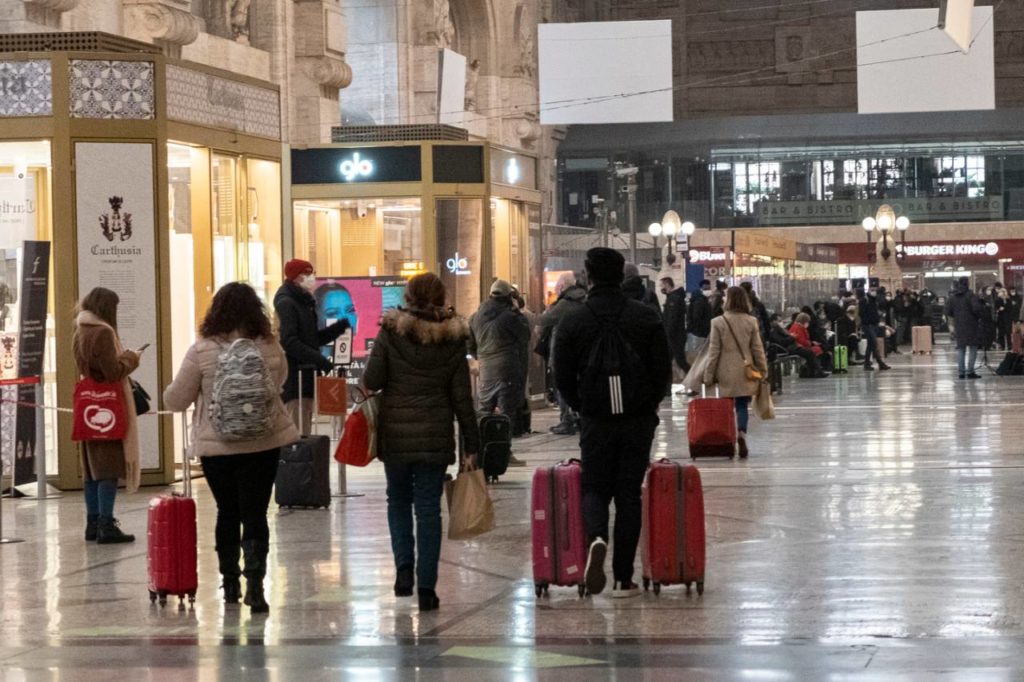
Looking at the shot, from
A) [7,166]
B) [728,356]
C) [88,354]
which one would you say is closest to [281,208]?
[7,166]

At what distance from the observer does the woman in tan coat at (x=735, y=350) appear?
16891 millimetres

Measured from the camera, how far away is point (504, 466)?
48.9 ft

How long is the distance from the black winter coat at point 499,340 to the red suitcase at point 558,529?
24.9ft

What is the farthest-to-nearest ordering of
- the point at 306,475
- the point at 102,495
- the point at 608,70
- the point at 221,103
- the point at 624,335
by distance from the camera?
the point at 608,70, the point at 221,103, the point at 306,475, the point at 102,495, the point at 624,335

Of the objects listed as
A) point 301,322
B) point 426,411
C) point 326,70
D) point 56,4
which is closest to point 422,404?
point 426,411

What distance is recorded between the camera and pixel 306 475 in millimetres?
13016

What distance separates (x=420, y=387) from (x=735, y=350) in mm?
8594

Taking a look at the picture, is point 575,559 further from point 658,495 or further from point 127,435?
point 127,435

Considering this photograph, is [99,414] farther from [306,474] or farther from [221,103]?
[221,103]

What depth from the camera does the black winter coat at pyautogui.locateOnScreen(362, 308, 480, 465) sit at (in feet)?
28.7

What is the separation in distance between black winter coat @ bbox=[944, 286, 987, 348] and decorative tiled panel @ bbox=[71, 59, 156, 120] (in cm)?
1807

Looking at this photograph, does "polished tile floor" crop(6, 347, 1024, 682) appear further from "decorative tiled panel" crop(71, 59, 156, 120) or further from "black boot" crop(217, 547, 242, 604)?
"decorative tiled panel" crop(71, 59, 156, 120)

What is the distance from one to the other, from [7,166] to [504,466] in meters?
4.59

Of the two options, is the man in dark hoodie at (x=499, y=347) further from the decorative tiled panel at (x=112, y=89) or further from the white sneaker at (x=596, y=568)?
the white sneaker at (x=596, y=568)
